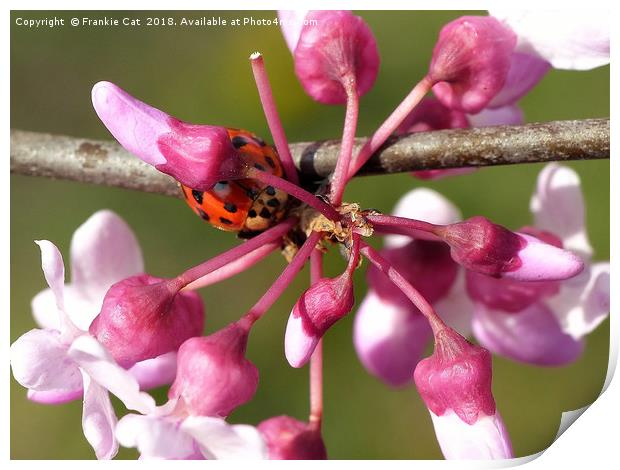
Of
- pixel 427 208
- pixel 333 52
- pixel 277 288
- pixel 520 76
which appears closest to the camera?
pixel 277 288

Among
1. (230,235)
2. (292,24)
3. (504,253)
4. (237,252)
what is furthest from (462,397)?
(230,235)

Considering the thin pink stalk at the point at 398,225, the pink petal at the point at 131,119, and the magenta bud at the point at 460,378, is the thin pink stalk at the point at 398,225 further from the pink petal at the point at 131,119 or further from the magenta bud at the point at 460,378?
the pink petal at the point at 131,119

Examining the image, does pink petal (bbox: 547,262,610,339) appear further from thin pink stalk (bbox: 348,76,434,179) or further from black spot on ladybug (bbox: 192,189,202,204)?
black spot on ladybug (bbox: 192,189,202,204)

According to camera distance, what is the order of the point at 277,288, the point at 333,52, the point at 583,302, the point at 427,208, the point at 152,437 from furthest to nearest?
the point at 427,208 < the point at 583,302 < the point at 333,52 < the point at 277,288 < the point at 152,437

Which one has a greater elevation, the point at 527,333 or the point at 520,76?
the point at 520,76

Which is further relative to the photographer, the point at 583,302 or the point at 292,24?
the point at 583,302

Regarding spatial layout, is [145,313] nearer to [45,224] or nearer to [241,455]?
[241,455]

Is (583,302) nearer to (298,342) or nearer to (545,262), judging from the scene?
(545,262)

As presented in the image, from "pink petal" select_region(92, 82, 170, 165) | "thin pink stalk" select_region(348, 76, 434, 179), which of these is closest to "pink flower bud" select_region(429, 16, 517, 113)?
"thin pink stalk" select_region(348, 76, 434, 179)
